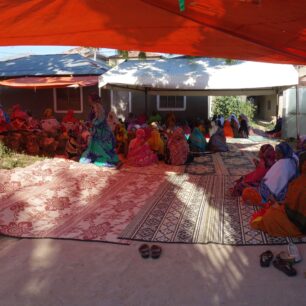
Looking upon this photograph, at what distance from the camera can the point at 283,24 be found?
9.82 ft

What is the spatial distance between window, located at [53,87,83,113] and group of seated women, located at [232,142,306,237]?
1005 cm

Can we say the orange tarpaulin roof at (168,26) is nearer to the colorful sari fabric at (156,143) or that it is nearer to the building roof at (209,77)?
the colorful sari fabric at (156,143)

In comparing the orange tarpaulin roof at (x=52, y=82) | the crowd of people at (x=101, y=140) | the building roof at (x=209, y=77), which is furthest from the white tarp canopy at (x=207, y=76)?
the orange tarpaulin roof at (x=52, y=82)

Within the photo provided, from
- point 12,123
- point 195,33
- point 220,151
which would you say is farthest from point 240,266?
point 12,123

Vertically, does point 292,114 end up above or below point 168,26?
below

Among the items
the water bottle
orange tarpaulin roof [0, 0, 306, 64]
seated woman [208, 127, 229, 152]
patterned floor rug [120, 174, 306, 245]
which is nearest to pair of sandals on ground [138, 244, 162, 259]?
patterned floor rug [120, 174, 306, 245]

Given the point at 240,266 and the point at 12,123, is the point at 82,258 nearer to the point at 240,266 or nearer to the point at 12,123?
the point at 240,266

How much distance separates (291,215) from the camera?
3367 mm

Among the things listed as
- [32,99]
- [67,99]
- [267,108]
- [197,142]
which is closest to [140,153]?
[197,142]

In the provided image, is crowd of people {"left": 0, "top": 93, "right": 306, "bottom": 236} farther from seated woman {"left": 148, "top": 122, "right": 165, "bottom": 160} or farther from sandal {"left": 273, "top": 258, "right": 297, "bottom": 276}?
sandal {"left": 273, "top": 258, "right": 297, "bottom": 276}

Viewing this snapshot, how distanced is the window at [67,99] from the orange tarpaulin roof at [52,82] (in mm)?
1650

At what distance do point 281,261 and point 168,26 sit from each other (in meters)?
2.41

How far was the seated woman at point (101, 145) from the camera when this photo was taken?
7729mm

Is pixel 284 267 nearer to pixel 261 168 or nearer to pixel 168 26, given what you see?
pixel 261 168
